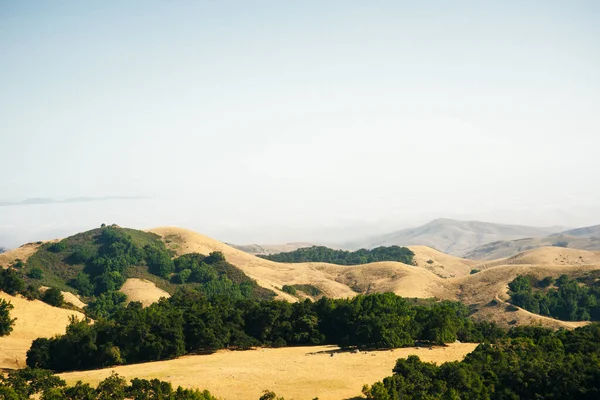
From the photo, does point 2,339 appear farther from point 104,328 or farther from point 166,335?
point 166,335

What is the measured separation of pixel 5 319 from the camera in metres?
91.8

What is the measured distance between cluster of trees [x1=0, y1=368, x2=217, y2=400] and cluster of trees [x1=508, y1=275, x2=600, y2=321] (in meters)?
111

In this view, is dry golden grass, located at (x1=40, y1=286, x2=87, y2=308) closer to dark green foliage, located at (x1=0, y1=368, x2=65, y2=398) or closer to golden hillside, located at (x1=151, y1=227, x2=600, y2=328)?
golden hillside, located at (x1=151, y1=227, x2=600, y2=328)

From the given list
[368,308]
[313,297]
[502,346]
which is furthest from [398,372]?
[313,297]

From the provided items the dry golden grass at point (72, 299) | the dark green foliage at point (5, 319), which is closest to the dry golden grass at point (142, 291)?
the dry golden grass at point (72, 299)

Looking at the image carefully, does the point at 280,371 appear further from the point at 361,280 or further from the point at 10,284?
the point at 361,280

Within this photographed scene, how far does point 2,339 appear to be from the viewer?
8819 cm

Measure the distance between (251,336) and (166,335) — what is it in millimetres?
13977

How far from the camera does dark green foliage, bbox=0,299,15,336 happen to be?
90.8m

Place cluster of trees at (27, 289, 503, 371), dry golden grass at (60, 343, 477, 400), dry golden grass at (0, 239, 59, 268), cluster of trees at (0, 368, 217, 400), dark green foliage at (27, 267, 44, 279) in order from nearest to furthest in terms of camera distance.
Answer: cluster of trees at (0, 368, 217, 400) < dry golden grass at (60, 343, 477, 400) < cluster of trees at (27, 289, 503, 371) < dark green foliage at (27, 267, 44, 279) < dry golden grass at (0, 239, 59, 268)

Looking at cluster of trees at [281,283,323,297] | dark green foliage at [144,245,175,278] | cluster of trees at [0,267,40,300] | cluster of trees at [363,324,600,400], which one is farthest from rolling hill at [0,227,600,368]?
cluster of trees at [363,324,600,400]

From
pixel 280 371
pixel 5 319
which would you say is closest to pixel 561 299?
pixel 280 371

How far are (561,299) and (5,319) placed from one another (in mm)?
122561

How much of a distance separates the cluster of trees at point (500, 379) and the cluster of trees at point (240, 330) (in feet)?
66.5
